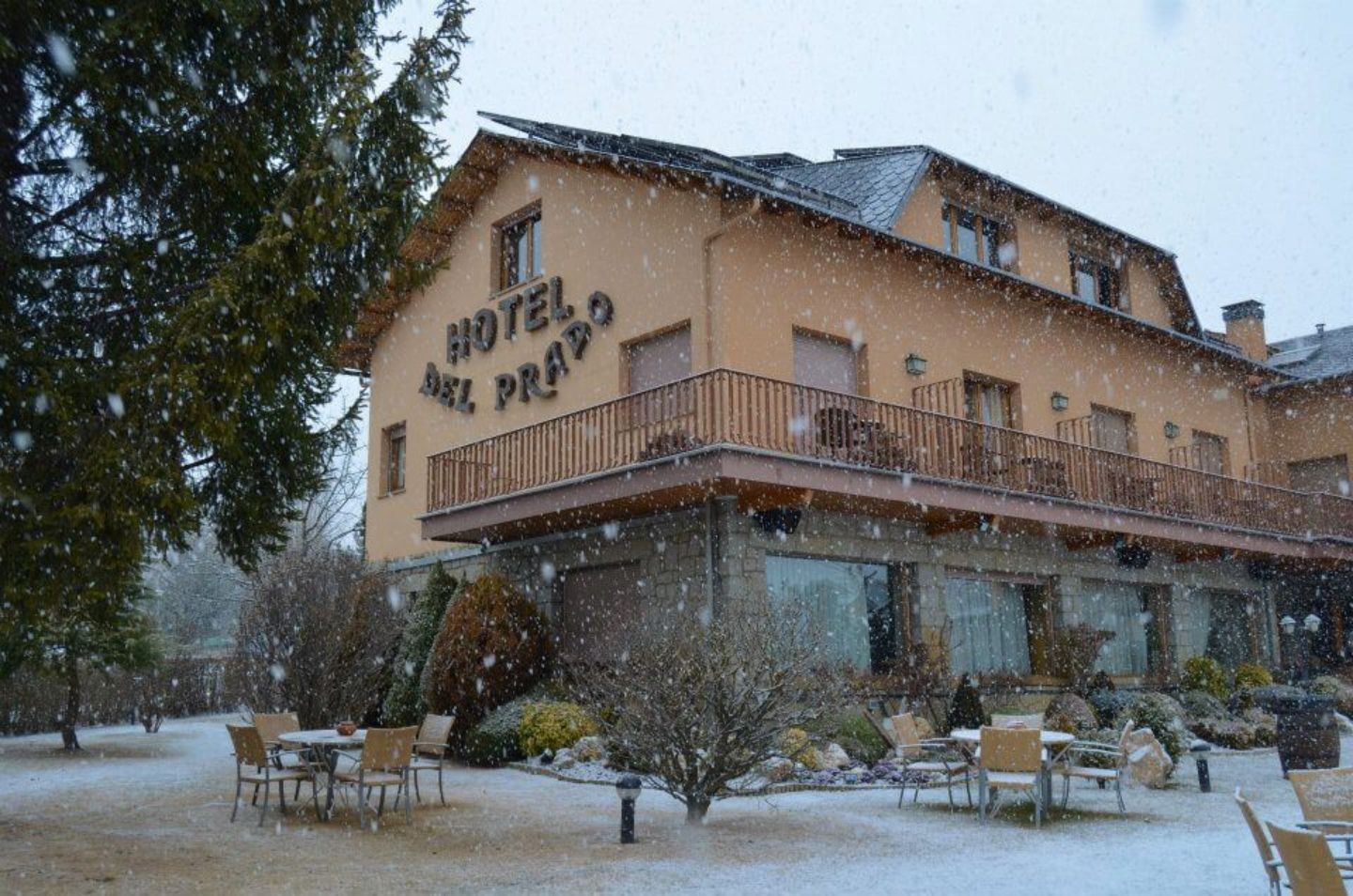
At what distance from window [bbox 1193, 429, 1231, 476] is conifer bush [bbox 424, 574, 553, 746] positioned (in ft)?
44.0

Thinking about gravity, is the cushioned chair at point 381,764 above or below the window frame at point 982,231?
below

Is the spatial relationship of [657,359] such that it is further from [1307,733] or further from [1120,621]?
[1120,621]

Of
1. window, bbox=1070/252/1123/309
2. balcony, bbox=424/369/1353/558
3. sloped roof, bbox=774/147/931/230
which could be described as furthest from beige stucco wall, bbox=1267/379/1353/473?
sloped roof, bbox=774/147/931/230

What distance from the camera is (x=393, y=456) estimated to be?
20578mm

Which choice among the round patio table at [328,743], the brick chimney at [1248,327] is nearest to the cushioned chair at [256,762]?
the round patio table at [328,743]

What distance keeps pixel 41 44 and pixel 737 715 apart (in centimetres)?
690

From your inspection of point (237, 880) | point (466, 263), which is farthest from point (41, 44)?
point (466, 263)

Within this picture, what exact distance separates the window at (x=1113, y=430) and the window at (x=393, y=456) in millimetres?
12146

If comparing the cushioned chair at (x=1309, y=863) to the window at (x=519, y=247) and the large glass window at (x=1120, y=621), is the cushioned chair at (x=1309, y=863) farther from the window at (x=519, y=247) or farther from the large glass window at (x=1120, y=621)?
the window at (x=519, y=247)

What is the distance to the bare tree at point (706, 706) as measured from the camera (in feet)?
26.9

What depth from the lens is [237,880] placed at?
661 centimetres

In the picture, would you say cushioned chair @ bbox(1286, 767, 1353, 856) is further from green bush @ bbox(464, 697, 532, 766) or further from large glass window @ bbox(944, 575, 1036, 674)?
large glass window @ bbox(944, 575, 1036, 674)

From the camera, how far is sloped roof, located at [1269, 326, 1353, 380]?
23047 millimetres

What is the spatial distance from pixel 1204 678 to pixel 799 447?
939cm
